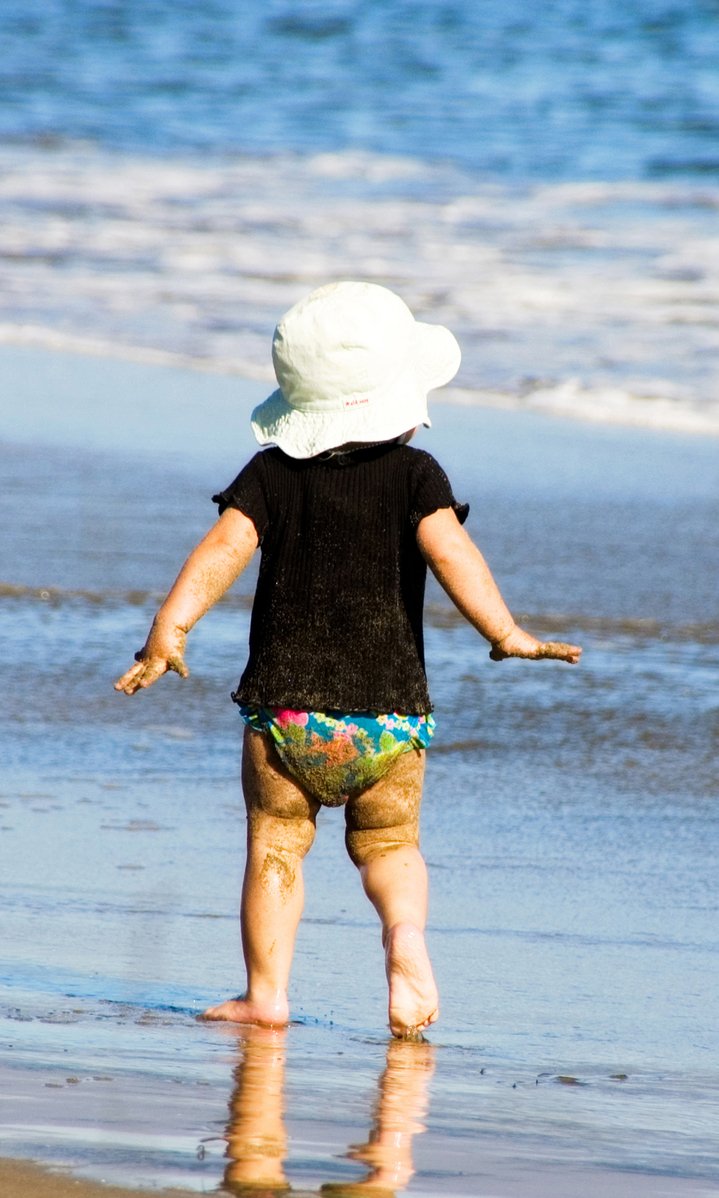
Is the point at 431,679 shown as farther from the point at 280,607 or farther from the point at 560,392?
the point at 560,392

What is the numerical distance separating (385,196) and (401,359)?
42.7 feet

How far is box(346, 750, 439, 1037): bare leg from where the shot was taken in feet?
9.18

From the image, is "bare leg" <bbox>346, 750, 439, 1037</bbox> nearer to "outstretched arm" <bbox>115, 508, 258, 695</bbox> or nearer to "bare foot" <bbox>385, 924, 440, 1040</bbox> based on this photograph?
"bare foot" <bbox>385, 924, 440, 1040</bbox>

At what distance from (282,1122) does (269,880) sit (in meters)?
0.75

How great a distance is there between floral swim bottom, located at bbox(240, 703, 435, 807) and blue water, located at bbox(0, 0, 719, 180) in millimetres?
14509

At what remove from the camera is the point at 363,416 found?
2986mm

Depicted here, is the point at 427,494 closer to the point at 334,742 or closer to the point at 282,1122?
the point at 334,742

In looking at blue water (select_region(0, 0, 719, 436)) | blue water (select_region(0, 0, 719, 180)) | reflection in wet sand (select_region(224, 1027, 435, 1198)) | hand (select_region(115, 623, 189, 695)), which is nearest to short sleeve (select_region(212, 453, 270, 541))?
hand (select_region(115, 623, 189, 695))

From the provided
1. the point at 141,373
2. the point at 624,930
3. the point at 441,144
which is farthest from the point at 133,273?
the point at 624,930

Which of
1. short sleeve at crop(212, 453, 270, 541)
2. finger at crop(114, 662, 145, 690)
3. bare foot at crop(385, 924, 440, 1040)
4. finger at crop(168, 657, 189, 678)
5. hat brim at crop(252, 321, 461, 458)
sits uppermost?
hat brim at crop(252, 321, 461, 458)

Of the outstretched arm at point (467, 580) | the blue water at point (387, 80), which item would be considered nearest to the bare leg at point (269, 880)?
the outstretched arm at point (467, 580)

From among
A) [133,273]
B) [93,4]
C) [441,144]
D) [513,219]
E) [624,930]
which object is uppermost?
[93,4]

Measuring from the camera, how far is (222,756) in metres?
4.42

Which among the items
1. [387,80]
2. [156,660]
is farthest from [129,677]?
[387,80]
